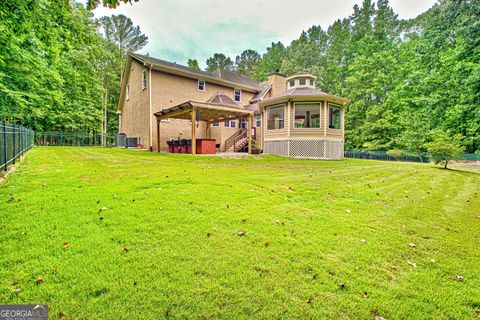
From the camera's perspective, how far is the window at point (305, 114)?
16417mm

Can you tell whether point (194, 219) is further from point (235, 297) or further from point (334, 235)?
point (334, 235)

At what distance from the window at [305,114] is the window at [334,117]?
963 millimetres

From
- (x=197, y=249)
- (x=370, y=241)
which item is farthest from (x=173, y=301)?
(x=370, y=241)

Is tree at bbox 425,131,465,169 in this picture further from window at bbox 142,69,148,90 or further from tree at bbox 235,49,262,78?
tree at bbox 235,49,262,78

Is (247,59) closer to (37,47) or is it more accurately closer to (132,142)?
(132,142)

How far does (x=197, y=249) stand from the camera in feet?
8.36

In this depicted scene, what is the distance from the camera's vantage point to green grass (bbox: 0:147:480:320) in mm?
1785

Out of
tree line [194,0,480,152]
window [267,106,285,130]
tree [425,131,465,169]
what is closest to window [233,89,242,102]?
window [267,106,285,130]

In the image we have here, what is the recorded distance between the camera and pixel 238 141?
799 inches

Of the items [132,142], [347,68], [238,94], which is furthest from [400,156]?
[132,142]

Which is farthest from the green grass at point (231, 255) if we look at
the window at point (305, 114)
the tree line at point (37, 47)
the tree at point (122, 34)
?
the tree at point (122, 34)

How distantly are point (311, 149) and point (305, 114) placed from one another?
3.29 meters

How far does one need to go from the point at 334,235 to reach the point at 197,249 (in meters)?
1.87

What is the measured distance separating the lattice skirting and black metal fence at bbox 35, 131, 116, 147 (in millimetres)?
21926
